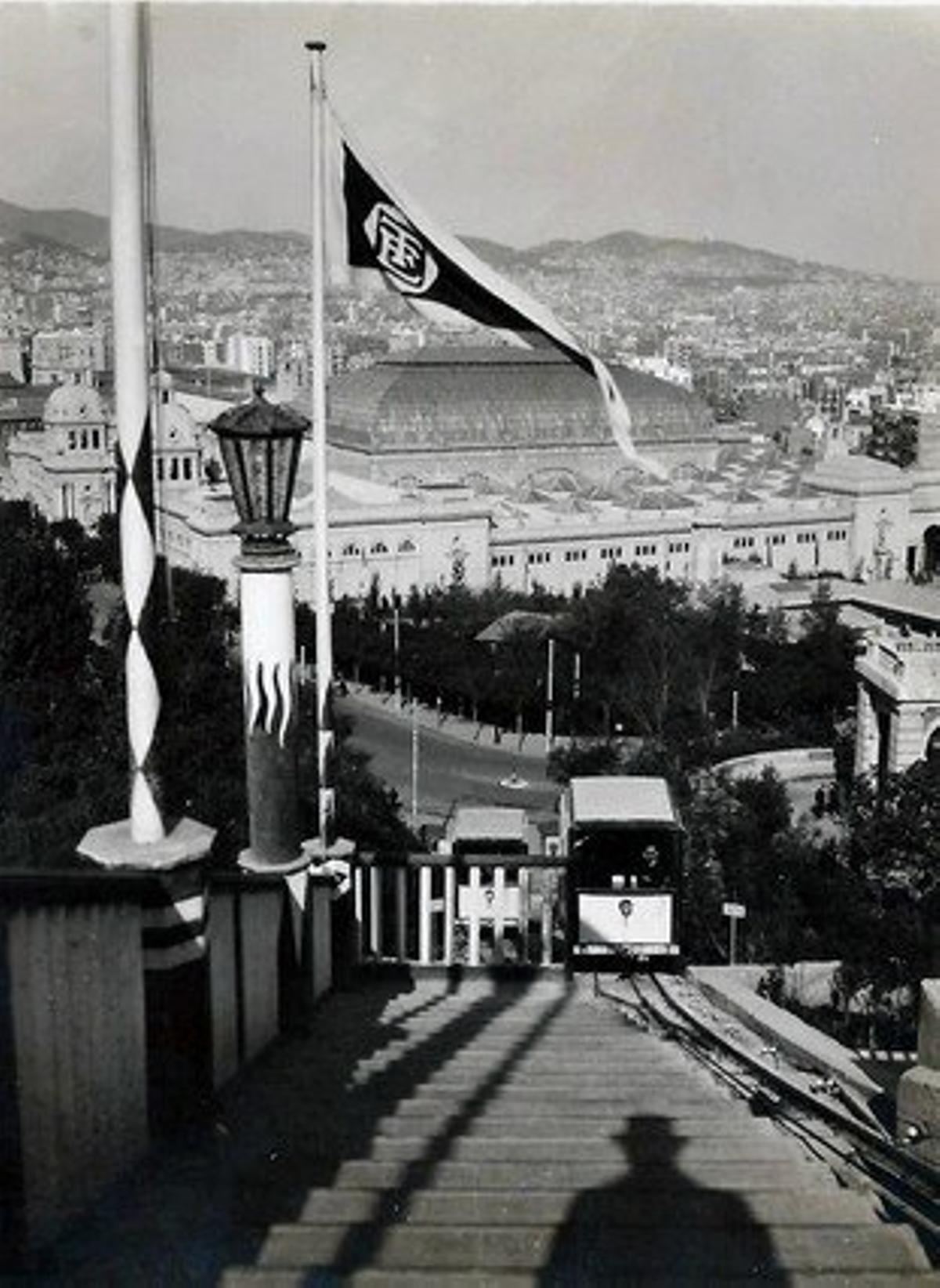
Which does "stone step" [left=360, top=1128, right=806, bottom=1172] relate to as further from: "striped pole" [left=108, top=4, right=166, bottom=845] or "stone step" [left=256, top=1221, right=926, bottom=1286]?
"striped pole" [left=108, top=4, right=166, bottom=845]

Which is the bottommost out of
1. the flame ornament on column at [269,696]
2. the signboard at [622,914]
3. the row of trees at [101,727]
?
the signboard at [622,914]

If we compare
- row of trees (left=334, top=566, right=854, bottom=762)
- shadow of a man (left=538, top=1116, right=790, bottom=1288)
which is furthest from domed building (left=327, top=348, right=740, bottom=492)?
shadow of a man (left=538, top=1116, right=790, bottom=1288)

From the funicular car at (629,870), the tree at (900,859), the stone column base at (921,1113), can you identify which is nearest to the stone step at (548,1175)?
the stone column base at (921,1113)

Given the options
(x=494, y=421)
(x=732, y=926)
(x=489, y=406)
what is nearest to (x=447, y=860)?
(x=732, y=926)

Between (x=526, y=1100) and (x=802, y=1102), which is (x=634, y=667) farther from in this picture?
(x=526, y=1100)

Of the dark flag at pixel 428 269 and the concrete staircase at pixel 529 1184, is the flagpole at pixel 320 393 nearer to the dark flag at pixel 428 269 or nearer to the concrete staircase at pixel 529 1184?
the dark flag at pixel 428 269

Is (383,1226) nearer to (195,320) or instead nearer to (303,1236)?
(303,1236)
